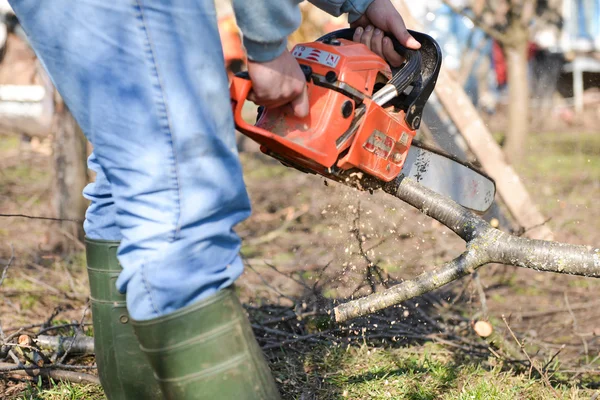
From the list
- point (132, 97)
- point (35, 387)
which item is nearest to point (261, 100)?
point (132, 97)

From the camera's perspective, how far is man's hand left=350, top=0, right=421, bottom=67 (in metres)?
1.96

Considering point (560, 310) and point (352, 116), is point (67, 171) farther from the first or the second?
point (560, 310)

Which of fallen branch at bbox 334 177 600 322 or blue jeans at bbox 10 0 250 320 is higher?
blue jeans at bbox 10 0 250 320

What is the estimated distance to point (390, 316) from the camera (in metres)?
2.58

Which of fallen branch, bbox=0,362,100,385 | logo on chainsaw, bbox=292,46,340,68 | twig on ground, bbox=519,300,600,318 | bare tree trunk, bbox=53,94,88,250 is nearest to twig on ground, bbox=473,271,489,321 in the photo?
twig on ground, bbox=519,300,600,318

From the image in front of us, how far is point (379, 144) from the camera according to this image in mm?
1879

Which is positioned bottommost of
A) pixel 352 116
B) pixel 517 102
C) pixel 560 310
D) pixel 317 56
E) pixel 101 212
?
pixel 517 102

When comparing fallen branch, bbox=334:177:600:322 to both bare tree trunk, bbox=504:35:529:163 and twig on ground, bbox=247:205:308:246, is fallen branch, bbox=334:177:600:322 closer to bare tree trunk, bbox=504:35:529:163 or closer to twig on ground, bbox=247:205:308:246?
twig on ground, bbox=247:205:308:246

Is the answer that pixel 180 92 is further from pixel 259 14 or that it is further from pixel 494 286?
pixel 494 286

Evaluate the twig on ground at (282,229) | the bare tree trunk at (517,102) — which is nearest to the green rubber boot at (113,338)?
the twig on ground at (282,229)

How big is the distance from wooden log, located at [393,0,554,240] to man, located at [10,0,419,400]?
2.21 m

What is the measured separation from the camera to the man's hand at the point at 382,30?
77.0 inches

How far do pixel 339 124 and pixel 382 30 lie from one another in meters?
0.43

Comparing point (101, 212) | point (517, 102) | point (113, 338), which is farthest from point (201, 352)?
point (517, 102)
